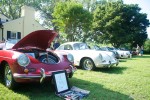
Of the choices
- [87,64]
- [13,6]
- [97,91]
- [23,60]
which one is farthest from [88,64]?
[13,6]

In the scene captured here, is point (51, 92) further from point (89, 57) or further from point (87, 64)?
point (87, 64)

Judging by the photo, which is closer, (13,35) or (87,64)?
(87,64)

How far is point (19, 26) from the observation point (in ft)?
73.7

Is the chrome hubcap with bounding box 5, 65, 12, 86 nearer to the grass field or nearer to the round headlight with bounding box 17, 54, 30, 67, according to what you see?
the grass field

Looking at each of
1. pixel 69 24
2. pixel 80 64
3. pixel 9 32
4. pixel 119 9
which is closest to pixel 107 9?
pixel 119 9

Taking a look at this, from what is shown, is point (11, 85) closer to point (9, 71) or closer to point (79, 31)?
point (9, 71)

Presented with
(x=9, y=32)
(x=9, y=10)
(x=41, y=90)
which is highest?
(x=9, y=10)

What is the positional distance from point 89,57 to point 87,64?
15.4 inches

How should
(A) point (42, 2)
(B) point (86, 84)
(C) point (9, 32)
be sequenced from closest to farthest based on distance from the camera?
(B) point (86, 84), (C) point (9, 32), (A) point (42, 2)

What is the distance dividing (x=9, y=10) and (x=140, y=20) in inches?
1065

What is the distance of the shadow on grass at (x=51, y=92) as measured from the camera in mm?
5005

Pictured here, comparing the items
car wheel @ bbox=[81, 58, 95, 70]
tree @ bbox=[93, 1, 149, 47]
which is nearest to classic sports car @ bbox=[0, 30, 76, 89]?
car wheel @ bbox=[81, 58, 95, 70]

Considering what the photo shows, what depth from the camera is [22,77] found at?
488cm

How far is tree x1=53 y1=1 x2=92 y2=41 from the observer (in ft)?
76.6
